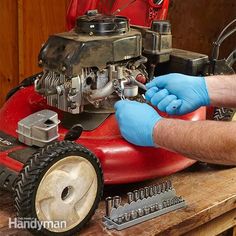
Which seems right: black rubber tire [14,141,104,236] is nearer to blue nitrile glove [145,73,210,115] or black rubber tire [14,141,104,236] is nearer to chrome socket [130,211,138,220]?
chrome socket [130,211,138,220]

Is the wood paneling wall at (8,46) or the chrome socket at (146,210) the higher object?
the wood paneling wall at (8,46)

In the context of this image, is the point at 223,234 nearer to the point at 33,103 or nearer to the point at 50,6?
the point at 33,103

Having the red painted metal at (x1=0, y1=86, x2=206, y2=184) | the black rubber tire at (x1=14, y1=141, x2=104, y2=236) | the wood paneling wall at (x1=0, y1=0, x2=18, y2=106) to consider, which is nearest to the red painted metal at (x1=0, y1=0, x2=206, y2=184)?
the red painted metal at (x1=0, y1=86, x2=206, y2=184)

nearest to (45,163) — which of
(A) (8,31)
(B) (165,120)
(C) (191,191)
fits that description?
(B) (165,120)

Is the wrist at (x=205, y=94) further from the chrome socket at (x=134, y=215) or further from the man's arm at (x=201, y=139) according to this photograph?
the chrome socket at (x=134, y=215)

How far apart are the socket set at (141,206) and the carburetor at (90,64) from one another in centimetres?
22

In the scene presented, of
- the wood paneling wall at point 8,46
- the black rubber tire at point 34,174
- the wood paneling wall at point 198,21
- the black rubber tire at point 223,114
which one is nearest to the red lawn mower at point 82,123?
the black rubber tire at point 34,174

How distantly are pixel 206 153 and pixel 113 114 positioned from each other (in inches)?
11.4

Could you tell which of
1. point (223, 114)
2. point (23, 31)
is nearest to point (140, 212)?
point (223, 114)

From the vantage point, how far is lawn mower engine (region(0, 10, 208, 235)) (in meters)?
0.93

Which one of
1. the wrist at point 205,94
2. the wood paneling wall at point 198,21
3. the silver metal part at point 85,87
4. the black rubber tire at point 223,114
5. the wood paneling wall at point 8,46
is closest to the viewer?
the silver metal part at point 85,87

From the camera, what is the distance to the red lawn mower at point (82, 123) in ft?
3.05

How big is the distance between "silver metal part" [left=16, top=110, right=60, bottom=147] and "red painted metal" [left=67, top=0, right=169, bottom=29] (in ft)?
1.52

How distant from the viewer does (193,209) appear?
3.54 ft
